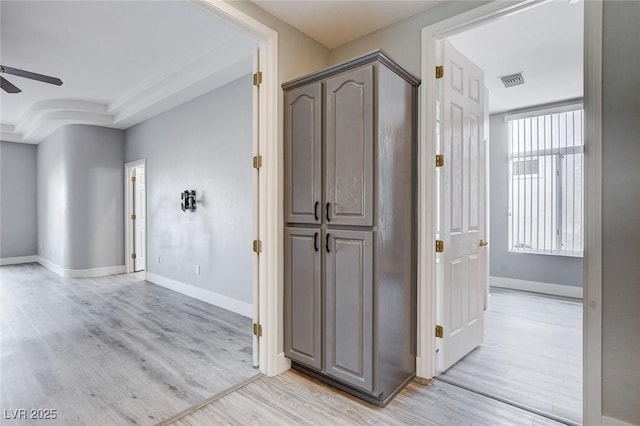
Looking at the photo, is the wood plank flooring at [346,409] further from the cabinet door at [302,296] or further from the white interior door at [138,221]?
the white interior door at [138,221]

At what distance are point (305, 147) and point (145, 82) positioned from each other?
3613 mm

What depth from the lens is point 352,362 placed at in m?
2.12

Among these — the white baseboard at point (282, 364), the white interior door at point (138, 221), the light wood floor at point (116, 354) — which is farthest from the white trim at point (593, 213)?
the white interior door at point (138, 221)

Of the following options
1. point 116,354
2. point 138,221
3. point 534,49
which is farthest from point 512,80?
point 138,221

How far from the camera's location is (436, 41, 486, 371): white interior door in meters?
2.44

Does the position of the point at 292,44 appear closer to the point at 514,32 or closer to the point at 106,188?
the point at 514,32

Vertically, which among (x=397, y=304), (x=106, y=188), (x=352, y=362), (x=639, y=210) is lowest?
(x=352, y=362)

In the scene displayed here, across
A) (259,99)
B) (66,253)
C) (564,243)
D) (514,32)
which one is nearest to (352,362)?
(259,99)

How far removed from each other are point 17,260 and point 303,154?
8807 mm

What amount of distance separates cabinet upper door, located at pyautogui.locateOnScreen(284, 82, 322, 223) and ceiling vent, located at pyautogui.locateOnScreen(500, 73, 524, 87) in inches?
110

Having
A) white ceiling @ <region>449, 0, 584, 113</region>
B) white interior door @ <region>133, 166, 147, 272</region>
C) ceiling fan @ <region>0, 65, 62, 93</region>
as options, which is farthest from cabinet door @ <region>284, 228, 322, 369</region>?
white interior door @ <region>133, 166, 147, 272</region>

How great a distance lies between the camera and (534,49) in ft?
10.5

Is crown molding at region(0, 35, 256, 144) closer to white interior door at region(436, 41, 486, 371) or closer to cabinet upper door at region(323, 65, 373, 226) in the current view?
cabinet upper door at region(323, 65, 373, 226)

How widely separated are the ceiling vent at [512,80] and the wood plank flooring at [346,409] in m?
3.44
